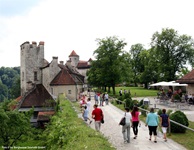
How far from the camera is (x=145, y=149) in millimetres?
11711

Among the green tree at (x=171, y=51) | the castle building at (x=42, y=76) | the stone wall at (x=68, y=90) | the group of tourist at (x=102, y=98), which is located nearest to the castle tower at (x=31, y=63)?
the castle building at (x=42, y=76)

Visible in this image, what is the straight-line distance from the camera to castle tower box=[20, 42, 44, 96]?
4681 cm

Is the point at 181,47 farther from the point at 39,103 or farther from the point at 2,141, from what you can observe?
the point at 2,141

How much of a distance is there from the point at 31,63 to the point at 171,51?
28.9m

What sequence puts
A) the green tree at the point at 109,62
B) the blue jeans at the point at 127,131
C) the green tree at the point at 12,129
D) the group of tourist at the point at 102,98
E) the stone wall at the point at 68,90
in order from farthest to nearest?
the green tree at the point at 109,62
the stone wall at the point at 68,90
the group of tourist at the point at 102,98
the green tree at the point at 12,129
the blue jeans at the point at 127,131

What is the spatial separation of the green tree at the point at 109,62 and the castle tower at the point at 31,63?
11469 mm

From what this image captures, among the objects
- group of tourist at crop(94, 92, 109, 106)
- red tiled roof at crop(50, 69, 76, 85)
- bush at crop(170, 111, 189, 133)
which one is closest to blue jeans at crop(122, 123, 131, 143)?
bush at crop(170, 111, 189, 133)

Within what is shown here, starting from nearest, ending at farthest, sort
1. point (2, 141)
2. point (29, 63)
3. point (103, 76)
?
point (2, 141)
point (29, 63)
point (103, 76)

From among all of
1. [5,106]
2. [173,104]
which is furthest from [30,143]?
[173,104]

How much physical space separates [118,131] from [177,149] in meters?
4.90

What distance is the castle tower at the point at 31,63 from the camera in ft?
154

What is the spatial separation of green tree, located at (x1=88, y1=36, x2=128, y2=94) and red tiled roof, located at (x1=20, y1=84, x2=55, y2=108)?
12.4 m

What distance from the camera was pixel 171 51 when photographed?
56.6m

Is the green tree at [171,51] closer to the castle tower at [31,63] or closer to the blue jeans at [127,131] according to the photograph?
the castle tower at [31,63]
